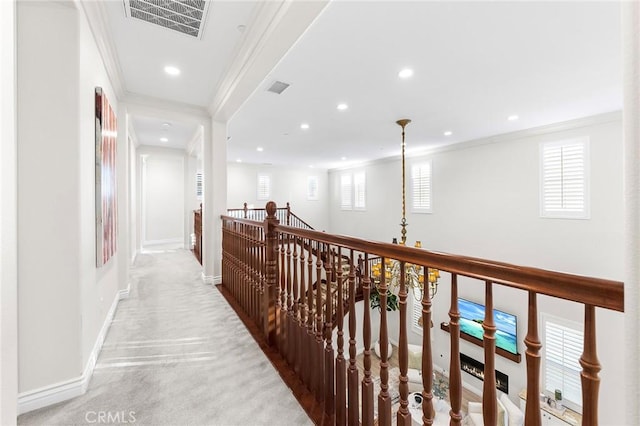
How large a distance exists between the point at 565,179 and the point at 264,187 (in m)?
8.02

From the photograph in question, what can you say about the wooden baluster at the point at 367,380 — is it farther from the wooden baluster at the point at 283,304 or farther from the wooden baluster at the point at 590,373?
the wooden baluster at the point at 283,304

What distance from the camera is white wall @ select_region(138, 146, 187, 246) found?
24.4ft

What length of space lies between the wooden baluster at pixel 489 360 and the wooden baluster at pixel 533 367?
8 cm

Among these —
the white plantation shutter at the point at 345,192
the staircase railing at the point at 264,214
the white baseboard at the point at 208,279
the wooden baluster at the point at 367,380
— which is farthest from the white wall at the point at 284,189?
the wooden baluster at the point at 367,380

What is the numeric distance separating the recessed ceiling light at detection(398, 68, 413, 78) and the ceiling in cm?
6

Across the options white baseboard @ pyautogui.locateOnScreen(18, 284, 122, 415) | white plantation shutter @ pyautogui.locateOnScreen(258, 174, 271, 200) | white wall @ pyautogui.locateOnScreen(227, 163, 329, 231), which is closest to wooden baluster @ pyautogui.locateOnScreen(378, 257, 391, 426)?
white baseboard @ pyautogui.locateOnScreen(18, 284, 122, 415)

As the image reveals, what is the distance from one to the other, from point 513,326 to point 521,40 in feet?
16.4

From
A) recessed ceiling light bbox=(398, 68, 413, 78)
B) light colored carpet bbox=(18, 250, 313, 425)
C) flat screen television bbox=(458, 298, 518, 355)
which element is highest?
recessed ceiling light bbox=(398, 68, 413, 78)

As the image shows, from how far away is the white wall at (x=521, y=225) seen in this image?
13.1ft

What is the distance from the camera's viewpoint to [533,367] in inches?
28.5

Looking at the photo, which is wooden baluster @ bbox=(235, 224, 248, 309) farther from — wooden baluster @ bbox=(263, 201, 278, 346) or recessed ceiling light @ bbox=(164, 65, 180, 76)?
recessed ceiling light @ bbox=(164, 65, 180, 76)

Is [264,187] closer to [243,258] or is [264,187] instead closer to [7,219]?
[243,258]

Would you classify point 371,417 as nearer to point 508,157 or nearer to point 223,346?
point 223,346

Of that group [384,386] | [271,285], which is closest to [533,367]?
[384,386]
